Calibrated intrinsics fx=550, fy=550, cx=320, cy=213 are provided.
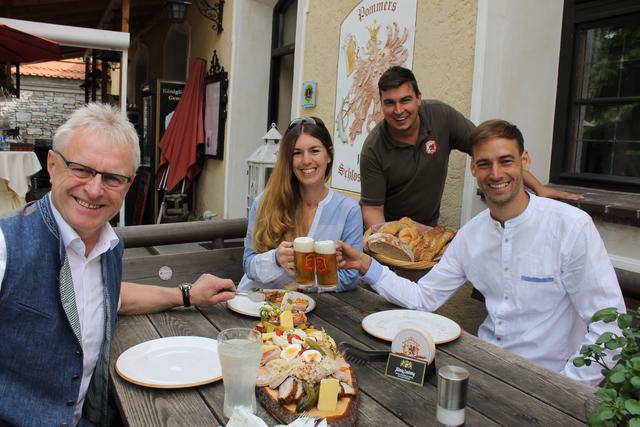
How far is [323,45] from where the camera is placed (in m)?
5.12

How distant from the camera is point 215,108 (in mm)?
7484

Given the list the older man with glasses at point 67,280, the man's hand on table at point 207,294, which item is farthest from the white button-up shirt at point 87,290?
the man's hand on table at point 207,294

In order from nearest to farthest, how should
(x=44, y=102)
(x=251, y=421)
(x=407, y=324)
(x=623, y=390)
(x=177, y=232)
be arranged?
(x=623, y=390), (x=251, y=421), (x=407, y=324), (x=177, y=232), (x=44, y=102)

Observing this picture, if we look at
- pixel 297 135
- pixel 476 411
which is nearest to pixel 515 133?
pixel 297 135

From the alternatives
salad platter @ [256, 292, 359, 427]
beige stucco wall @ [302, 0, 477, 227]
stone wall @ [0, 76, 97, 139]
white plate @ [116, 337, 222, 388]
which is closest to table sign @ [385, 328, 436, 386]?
salad platter @ [256, 292, 359, 427]

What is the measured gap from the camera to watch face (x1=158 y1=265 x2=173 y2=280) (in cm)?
254

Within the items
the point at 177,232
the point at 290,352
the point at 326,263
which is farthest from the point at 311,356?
the point at 177,232

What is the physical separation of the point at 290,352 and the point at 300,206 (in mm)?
1226

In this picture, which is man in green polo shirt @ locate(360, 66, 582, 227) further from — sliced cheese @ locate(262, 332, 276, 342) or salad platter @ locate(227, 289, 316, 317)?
sliced cheese @ locate(262, 332, 276, 342)

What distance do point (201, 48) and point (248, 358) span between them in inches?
307

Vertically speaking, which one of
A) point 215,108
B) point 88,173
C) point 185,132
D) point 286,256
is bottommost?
point 286,256

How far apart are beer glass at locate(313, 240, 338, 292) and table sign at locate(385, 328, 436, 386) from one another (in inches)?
19.0

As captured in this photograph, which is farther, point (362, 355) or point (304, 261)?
point (304, 261)

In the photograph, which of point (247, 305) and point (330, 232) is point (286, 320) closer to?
point (247, 305)
